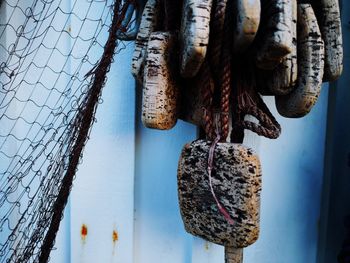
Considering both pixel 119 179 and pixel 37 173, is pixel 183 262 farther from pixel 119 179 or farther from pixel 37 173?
pixel 37 173

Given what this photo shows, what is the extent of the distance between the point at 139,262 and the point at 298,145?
308 millimetres

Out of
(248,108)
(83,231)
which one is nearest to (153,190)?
(83,231)

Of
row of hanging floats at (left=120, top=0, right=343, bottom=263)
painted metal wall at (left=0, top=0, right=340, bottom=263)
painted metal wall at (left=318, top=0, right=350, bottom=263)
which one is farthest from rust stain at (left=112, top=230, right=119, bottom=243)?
painted metal wall at (left=318, top=0, right=350, bottom=263)

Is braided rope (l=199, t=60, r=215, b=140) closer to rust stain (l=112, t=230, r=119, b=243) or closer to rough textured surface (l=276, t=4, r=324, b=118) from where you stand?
rough textured surface (l=276, t=4, r=324, b=118)

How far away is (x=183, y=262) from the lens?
0.58 m

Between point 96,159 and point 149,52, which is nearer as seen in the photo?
point 149,52

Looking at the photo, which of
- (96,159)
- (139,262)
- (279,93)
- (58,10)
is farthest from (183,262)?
(58,10)

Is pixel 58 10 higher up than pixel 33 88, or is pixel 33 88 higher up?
pixel 58 10

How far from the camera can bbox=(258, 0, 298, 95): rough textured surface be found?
14.8 inches

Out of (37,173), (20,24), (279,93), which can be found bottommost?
(37,173)

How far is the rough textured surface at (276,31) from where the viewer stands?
1.11 feet

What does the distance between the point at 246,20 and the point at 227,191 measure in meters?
0.15

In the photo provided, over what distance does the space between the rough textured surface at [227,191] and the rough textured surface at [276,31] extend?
9 centimetres

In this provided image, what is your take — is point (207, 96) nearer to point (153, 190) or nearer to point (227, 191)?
point (227, 191)
